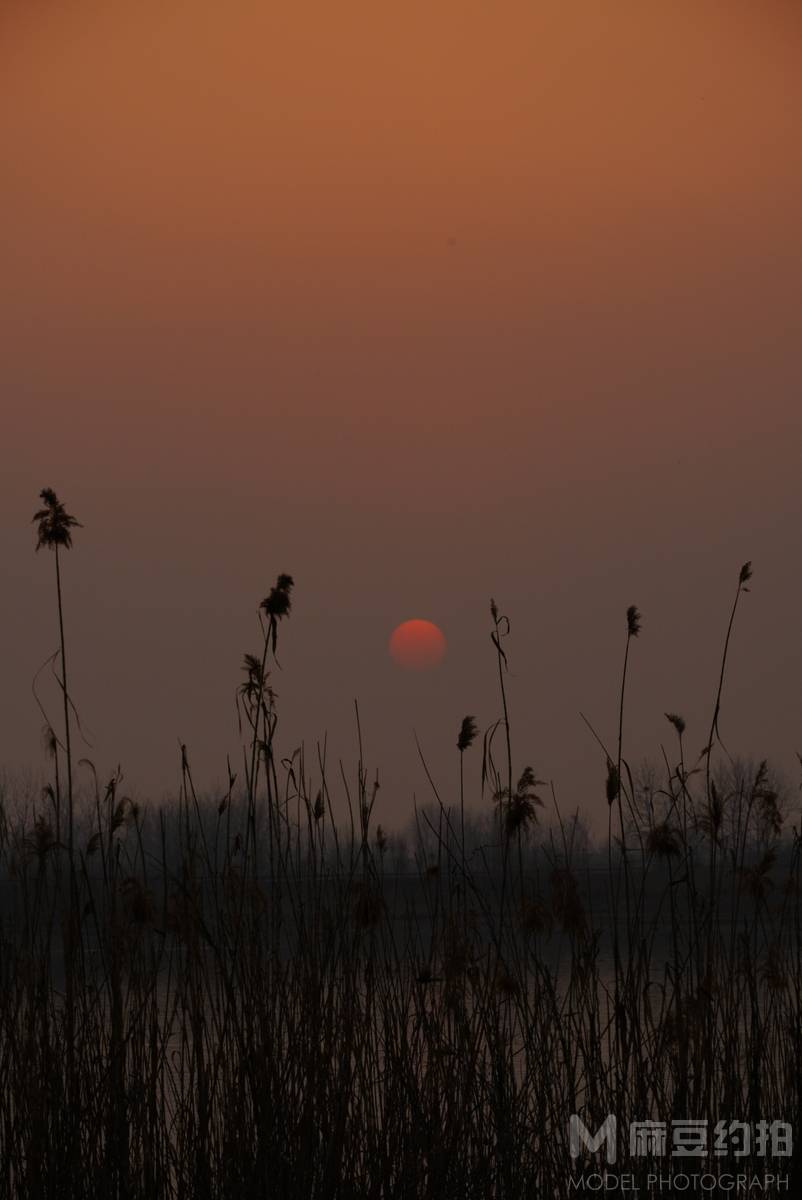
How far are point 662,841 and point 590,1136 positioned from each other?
0.77 meters

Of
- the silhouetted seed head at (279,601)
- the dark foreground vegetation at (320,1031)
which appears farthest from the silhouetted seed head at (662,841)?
the silhouetted seed head at (279,601)

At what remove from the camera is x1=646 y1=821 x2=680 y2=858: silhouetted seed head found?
362cm

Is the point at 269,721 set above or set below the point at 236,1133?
above

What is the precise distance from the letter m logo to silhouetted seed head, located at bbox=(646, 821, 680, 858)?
0.67m

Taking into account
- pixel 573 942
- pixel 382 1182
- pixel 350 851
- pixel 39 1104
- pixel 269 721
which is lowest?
pixel 382 1182

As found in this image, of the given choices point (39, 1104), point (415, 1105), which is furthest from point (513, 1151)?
point (39, 1104)

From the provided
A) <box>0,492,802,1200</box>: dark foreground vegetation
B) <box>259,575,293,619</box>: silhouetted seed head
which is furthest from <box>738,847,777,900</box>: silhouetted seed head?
<box>259,575,293,619</box>: silhouetted seed head

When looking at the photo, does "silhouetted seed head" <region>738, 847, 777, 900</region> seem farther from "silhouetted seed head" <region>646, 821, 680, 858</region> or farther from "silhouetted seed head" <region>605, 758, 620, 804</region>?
"silhouetted seed head" <region>605, 758, 620, 804</region>

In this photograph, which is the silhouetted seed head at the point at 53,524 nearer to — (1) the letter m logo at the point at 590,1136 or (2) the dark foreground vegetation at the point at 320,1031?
(2) the dark foreground vegetation at the point at 320,1031

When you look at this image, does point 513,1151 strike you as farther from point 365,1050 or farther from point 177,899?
point 177,899

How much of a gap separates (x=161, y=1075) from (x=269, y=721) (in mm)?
983

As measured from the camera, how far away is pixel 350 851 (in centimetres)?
364

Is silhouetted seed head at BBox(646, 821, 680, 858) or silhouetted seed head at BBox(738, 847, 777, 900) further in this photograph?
silhouetted seed head at BBox(738, 847, 777, 900)

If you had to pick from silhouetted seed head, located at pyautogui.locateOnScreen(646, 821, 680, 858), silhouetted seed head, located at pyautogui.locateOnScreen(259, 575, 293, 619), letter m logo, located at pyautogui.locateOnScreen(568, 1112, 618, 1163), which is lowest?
letter m logo, located at pyautogui.locateOnScreen(568, 1112, 618, 1163)
